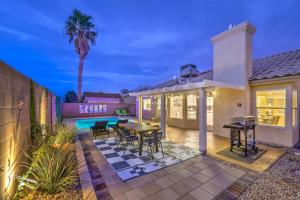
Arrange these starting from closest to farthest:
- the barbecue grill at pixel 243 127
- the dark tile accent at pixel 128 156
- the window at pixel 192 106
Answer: the dark tile accent at pixel 128 156
the barbecue grill at pixel 243 127
the window at pixel 192 106

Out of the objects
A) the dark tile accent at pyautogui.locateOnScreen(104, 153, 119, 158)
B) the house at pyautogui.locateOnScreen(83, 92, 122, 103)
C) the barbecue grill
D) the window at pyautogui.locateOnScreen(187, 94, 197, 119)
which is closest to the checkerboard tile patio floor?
the dark tile accent at pyautogui.locateOnScreen(104, 153, 119, 158)

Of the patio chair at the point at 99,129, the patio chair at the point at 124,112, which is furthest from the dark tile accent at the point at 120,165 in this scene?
the patio chair at the point at 124,112

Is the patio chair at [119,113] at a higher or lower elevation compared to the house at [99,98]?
lower

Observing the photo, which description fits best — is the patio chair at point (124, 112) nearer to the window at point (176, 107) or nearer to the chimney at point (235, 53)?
the window at point (176, 107)

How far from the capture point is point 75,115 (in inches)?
682

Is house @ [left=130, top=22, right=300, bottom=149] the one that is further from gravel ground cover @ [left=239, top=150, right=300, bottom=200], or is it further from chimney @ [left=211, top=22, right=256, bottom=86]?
gravel ground cover @ [left=239, top=150, right=300, bottom=200]

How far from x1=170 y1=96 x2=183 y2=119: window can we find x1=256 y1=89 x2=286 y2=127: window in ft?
15.9

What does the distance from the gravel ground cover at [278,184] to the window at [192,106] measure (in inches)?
220

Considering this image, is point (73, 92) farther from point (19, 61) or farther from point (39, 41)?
point (19, 61)

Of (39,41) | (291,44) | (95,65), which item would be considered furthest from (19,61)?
(291,44)

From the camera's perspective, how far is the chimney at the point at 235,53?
261 inches

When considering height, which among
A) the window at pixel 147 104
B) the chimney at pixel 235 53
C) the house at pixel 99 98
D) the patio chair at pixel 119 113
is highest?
the chimney at pixel 235 53

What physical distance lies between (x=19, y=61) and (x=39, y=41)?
935 inches

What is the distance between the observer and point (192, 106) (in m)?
9.80
